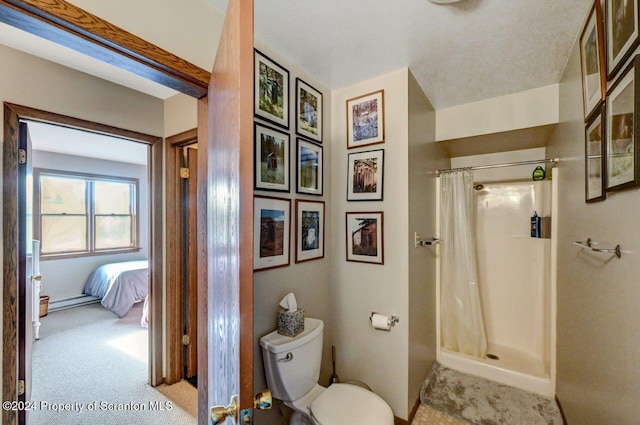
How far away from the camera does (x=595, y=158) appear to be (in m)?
1.15

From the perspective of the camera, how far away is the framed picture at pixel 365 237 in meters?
1.81

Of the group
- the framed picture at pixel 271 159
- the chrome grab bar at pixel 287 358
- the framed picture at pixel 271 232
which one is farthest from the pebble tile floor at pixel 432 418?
the framed picture at pixel 271 159

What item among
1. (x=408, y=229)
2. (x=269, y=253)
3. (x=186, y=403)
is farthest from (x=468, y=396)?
(x=186, y=403)

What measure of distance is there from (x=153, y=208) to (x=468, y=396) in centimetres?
285

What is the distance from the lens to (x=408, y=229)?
1712mm

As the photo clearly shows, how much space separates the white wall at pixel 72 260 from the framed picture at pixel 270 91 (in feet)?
12.0

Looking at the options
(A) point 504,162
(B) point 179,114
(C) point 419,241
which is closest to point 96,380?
(B) point 179,114

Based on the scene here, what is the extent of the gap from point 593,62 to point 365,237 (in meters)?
1.43

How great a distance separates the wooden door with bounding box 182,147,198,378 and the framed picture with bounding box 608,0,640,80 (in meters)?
2.51

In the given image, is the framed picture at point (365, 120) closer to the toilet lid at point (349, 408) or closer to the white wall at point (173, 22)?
the white wall at point (173, 22)

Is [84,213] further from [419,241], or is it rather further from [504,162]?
[504,162]

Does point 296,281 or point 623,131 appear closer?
point 623,131

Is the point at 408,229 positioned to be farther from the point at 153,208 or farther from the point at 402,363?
the point at 153,208

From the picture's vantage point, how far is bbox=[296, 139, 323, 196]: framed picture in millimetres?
1698
